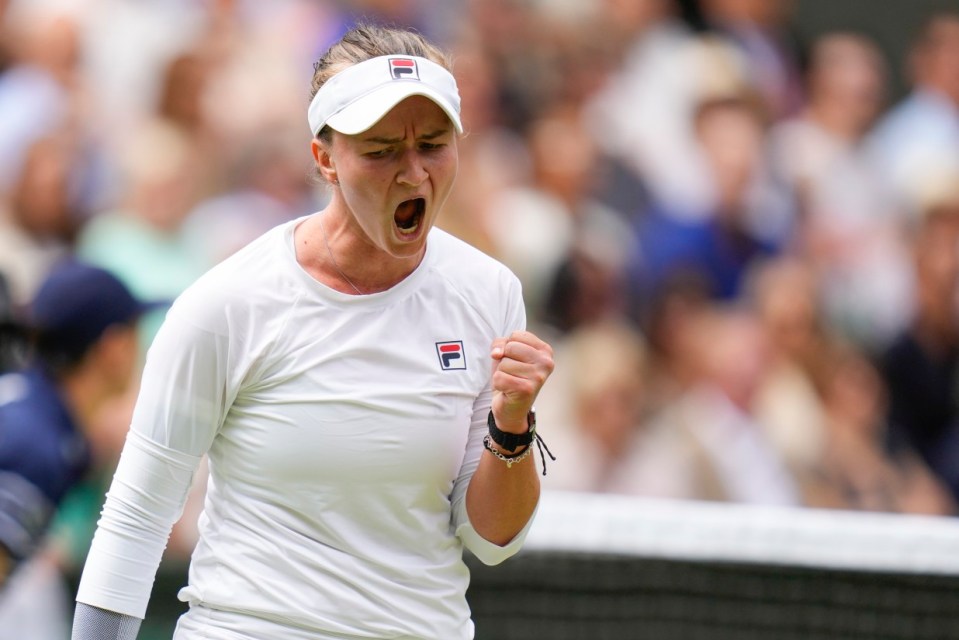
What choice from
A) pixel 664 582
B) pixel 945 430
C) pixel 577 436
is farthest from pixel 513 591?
pixel 945 430

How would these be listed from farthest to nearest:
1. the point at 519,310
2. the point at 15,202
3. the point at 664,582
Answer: the point at 15,202, the point at 664,582, the point at 519,310

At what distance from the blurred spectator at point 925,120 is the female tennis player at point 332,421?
5976 mm

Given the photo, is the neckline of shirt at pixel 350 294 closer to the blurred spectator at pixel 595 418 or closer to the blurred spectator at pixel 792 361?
the blurred spectator at pixel 595 418

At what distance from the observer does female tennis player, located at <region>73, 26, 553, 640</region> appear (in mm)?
2512

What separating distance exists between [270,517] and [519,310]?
623mm

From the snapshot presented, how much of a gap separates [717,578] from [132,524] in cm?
301

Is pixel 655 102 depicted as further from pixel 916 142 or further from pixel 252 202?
pixel 252 202

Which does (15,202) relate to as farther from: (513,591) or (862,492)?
(862,492)

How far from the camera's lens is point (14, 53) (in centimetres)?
664

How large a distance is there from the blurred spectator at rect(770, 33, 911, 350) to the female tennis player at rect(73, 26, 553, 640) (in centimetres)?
533

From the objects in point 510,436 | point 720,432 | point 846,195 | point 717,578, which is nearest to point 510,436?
point 510,436

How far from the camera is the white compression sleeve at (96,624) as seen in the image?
99.8 inches

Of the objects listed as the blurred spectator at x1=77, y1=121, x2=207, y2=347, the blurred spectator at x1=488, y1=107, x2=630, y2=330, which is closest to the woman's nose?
the blurred spectator at x1=77, y1=121, x2=207, y2=347

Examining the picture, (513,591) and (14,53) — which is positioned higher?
(14,53)
